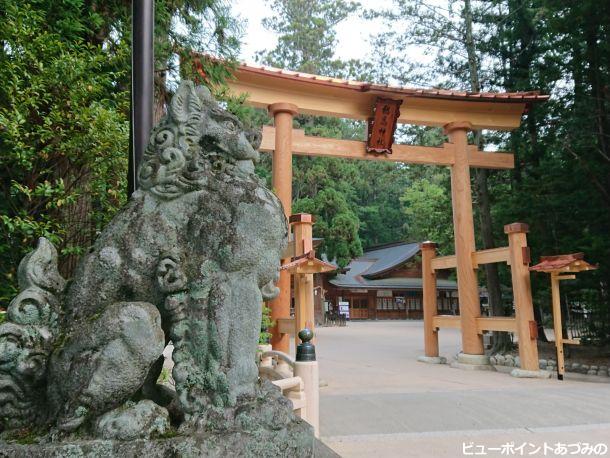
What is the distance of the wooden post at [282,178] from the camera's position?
6770 millimetres

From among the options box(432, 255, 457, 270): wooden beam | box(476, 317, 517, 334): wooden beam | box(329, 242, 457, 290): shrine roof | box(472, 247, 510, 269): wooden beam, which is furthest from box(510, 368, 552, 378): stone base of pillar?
box(329, 242, 457, 290): shrine roof

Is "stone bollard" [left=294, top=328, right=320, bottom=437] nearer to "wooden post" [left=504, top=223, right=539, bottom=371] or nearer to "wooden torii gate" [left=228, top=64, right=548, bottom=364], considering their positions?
"wooden torii gate" [left=228, top=64, right=548, bottom=364]

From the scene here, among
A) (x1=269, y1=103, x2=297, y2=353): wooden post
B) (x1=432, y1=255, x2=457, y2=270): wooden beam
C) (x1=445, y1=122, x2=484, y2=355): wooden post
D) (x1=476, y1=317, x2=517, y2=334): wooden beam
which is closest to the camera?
(x1=269, y1=103, x2=297, y2=353): wooden post

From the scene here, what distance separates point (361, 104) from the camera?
322 inches

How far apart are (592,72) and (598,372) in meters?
5.66

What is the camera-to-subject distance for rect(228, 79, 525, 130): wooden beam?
24.1 feet

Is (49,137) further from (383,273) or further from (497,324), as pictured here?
(383,273)

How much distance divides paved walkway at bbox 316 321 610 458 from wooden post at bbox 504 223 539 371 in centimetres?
43

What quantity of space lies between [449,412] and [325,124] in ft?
57.7

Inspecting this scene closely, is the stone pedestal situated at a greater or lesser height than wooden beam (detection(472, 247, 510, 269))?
lesser

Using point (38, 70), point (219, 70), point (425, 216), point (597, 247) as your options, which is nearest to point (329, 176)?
point (425, 216)

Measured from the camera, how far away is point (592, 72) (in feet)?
29.1

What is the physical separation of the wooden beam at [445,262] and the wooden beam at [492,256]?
1.65 ft

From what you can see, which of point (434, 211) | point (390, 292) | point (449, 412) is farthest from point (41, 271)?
point (390, 292)
